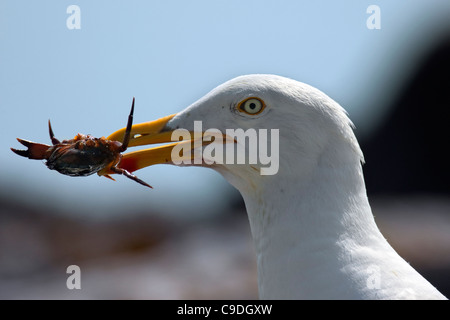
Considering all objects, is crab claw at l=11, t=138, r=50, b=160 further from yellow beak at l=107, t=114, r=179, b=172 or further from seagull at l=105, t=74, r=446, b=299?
seagull at l=105, t=74, r=446, b=299

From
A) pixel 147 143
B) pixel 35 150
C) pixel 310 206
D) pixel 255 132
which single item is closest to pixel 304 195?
pixel 310 206

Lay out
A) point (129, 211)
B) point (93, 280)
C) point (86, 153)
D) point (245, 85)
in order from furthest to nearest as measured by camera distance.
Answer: point (129, 211)
point (93, 280)
point (86, 153)
point (245, 85)

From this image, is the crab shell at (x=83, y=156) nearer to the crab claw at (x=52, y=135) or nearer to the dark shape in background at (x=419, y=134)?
the crab claw at (x=52, y=135)

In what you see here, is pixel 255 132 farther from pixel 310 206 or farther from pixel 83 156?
pixel 83 156

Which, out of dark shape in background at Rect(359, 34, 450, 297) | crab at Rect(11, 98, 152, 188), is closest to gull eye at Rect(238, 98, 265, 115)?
crab at Rect(11, 98, 152, 188)

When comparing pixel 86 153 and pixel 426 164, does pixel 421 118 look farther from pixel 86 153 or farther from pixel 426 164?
pixel 86 153

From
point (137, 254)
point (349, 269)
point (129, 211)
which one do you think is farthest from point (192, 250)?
point (349, 269)
